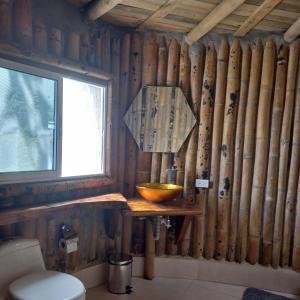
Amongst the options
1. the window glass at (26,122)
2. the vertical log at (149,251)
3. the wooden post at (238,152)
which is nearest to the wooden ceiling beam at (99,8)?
the window glass at (26,122)

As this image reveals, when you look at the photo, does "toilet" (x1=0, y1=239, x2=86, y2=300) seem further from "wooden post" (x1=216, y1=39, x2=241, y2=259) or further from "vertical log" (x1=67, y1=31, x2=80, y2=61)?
"wooden post" (x1=216, y1=39, x2=241, y2=259)

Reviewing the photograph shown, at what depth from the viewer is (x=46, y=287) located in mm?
1795

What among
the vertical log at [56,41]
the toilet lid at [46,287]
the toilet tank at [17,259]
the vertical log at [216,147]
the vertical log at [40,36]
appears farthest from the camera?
the vertical log at [216,147]

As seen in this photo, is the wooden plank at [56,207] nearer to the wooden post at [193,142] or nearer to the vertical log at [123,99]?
the vertical log at [123,99]

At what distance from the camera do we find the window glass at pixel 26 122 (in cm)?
216

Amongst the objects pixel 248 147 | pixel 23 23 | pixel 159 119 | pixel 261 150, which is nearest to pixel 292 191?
pixel 261 150

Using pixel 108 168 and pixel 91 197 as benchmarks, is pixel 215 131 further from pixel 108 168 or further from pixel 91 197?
pixel 91 197

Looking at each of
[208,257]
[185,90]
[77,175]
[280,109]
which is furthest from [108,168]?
Result: [280,109]

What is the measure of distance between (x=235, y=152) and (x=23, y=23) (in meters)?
2.26

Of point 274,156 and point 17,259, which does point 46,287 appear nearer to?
point 17,259

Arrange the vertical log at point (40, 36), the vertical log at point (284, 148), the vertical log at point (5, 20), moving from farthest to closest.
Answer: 1. the vertical log at point (284, 148)
2. the vertical log at point (40, 36)
3. the vertical log at point (5, 20)

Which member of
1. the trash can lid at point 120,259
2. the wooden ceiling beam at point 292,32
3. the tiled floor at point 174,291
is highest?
the wooden ceiling beam at point 292,32

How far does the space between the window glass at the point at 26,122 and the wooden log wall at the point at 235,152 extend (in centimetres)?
94

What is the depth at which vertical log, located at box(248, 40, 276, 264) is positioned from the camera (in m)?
2.99
